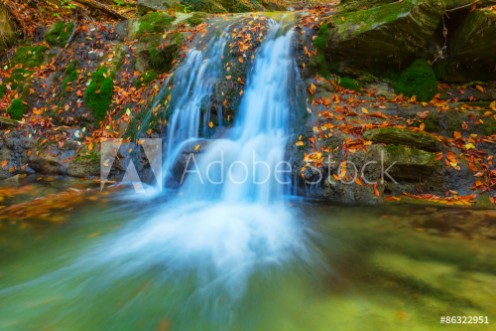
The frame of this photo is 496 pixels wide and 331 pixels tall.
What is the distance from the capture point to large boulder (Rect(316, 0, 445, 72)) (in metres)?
5.52

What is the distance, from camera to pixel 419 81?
599 centimetres

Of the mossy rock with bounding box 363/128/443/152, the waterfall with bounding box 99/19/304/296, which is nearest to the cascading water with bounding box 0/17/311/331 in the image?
the waterfall with bounding box 99/19/304/296

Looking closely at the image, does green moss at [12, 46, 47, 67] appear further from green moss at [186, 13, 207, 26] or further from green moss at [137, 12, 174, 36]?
green moss at [186, 13, 207, 26]

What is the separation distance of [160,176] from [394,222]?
4.00 meters

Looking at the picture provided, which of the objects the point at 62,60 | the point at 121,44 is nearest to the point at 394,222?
the point at 121,44

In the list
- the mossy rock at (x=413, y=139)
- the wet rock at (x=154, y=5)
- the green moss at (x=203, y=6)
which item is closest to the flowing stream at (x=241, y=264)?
the mossy rock at (x=413, y=139)

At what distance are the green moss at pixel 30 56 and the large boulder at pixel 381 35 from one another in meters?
7.43

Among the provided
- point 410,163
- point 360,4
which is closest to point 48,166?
point 410,163

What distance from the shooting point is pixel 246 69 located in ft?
21.4

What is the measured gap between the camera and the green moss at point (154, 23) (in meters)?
8.02

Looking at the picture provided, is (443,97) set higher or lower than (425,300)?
higher

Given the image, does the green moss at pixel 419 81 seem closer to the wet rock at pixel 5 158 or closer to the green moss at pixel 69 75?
the green moss at pixel 69 75

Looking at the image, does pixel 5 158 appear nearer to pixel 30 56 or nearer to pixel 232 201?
pixel 30 56

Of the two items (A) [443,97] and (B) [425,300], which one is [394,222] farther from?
(A) [443,97]
